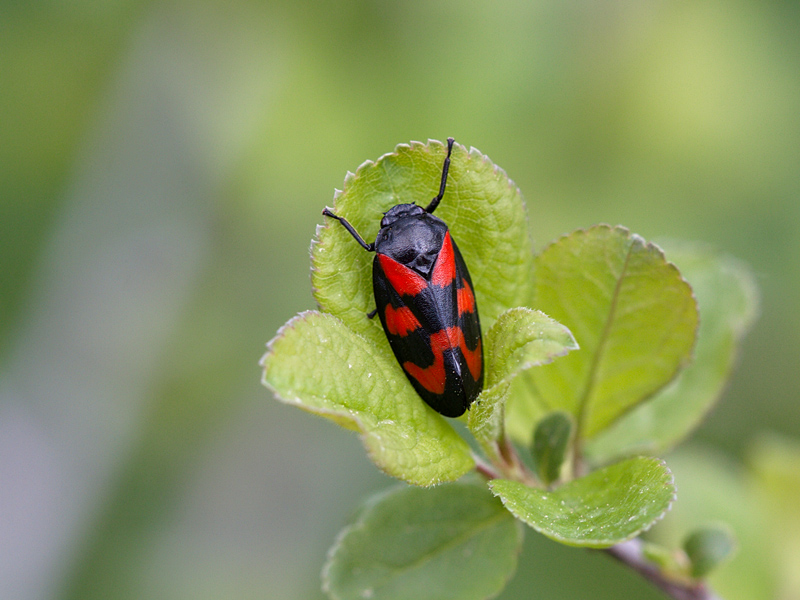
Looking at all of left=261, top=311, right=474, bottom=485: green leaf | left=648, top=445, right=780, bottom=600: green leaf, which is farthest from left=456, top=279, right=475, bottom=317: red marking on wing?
left=648, top=445, right=780, bottom=600: green leaf

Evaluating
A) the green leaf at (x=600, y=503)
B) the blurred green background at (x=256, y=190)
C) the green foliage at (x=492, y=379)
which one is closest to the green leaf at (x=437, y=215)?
the green foliage at (x=492, y=379)

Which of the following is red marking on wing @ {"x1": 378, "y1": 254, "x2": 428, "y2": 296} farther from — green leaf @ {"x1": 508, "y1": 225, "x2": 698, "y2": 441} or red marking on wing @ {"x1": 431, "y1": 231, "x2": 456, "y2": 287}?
green leaf @ {"x1": 508, "y1": 225, "x2": 698, "y2": 441}

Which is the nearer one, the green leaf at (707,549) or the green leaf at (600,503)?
the green leaf at (600,503)

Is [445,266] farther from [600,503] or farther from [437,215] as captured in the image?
[600,503]

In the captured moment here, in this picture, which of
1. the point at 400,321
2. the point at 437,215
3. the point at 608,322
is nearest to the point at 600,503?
the point at 608,322

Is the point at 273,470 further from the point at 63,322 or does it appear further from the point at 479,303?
the point at 479,303

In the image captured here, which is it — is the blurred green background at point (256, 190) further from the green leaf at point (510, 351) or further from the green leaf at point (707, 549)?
the green leaf at point (510, 351)

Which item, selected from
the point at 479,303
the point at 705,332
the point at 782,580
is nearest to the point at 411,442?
the point at 479,303
